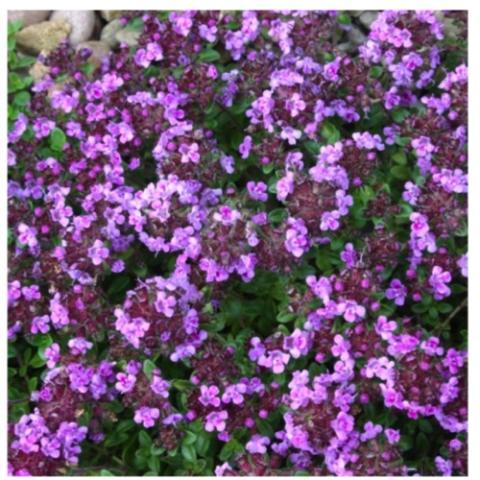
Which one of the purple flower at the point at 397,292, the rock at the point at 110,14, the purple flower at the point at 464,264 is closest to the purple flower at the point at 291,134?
the purple flower at the point at 397,292

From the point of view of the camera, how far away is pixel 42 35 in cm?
475

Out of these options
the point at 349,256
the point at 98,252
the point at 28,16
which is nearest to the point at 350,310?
the point at 349,256

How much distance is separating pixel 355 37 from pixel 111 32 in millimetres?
1310

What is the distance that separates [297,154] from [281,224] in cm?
31

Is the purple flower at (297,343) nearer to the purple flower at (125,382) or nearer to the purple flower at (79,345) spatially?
the purple flower at (125,382)

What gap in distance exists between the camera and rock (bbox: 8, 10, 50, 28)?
492cm

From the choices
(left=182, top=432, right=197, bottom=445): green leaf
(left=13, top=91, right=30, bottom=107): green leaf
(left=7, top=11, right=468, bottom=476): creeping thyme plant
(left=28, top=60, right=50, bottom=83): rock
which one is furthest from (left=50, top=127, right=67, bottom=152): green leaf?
(left=182, top=432, right=197, bottom=445): green leaf

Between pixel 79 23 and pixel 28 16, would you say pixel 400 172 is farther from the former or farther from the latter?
pixel 28 16

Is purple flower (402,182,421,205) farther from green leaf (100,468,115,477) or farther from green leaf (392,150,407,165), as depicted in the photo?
green leaf (100,468,115,477)

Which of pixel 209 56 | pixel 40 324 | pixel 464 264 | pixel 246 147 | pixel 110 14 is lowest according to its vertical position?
pixel 40 324

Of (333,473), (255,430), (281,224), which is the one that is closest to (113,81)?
(281,224)

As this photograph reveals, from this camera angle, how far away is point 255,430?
3195 mm

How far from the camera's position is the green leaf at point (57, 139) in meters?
4.01

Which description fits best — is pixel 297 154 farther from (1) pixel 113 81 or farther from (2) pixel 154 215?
(1) pixel 113 81
